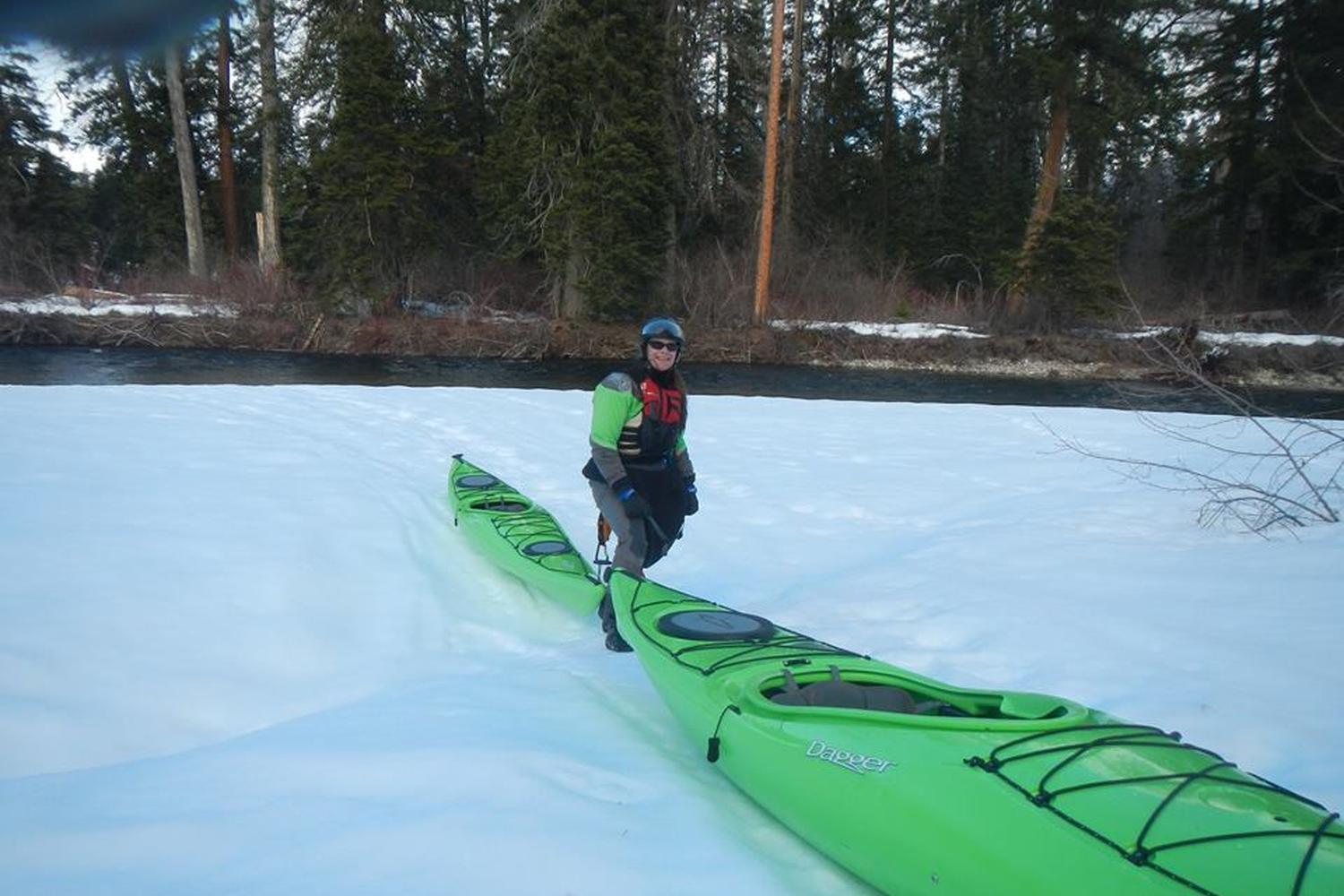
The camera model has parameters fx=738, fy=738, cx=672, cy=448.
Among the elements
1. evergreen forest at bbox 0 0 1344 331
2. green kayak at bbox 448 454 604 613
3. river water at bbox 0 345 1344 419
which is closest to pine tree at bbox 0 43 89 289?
evergreen forest at bbox 0 0 1344 331

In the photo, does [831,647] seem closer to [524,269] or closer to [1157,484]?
[1157,484]

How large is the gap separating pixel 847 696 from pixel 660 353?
1780mm

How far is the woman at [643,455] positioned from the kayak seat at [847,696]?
3.78 ft

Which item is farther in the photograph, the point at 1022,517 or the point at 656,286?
the point at 656,286

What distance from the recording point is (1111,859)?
5.02 feet

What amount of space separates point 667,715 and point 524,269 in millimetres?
21569

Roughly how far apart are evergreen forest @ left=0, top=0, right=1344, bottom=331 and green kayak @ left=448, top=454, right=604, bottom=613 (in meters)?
14.2

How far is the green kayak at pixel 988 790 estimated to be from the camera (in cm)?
149

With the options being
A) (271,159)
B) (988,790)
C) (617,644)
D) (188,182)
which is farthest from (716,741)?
(188,182)

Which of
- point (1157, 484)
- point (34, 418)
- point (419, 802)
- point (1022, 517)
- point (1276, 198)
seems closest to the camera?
point (419, 802)

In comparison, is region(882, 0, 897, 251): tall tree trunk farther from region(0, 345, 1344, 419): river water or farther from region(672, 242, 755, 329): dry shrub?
region(0, 345, 1344, 419): river water

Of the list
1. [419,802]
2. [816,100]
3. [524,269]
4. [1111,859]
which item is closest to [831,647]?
[1111,859]

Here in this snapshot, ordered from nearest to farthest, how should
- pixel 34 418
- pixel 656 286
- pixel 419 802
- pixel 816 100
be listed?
pixel 419 802 < pixel 34 418 < pixel 656 286 < pixel 816 100

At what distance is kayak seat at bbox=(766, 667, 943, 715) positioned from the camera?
2.35 m
